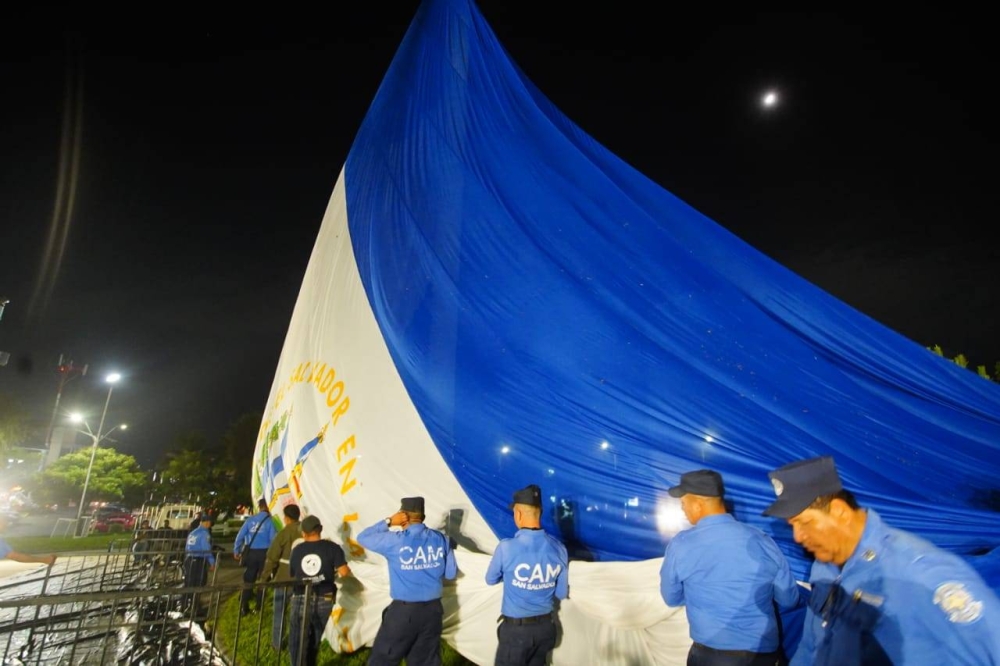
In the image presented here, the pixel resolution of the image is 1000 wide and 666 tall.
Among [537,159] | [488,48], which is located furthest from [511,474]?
[488,48]

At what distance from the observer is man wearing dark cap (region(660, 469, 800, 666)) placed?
276 centimetres

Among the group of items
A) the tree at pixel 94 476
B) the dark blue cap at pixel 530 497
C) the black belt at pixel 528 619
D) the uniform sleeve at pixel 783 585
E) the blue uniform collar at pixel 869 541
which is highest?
the tree at pixel 94 476

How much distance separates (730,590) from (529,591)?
4.92 ft

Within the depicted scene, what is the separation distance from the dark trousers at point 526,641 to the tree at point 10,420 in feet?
131

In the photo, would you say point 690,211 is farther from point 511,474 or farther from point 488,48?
point 488,48

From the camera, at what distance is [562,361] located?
4570 mm

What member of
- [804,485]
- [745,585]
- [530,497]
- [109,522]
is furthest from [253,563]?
[109,522]

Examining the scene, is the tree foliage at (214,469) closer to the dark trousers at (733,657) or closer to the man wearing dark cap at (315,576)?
the man wearing dark cap at (315,576)

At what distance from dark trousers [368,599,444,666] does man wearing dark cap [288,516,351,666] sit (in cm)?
131

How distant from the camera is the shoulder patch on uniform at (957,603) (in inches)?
54.2

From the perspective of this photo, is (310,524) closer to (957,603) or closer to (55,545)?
(957,603)

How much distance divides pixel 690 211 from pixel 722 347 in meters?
1.46

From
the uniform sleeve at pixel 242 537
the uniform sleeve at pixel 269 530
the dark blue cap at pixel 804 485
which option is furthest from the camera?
the uniform sleeve at pixel 242 537

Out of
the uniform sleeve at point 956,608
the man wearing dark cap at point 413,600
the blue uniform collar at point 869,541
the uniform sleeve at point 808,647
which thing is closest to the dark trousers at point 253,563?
the man wearing dark cap at point 413,600
